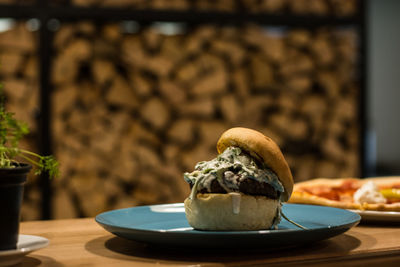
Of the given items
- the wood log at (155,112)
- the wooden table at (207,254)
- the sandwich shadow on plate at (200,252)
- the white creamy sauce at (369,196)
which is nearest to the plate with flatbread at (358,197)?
the white creamy sauce at (369,196)

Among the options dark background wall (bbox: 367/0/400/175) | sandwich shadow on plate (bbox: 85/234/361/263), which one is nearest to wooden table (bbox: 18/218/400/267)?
sandwich shadow on plate (bbox: 85/234/361/263)

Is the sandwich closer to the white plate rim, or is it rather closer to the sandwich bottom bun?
the sandwich bottom bun

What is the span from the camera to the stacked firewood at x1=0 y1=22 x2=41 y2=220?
308 centimetres

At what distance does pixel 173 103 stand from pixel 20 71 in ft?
2.92

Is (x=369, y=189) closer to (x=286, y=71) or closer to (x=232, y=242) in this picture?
(x=232, y=242)

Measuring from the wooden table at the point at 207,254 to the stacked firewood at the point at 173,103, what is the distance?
2.09m

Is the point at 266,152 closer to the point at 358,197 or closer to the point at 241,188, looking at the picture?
the point at 241,188

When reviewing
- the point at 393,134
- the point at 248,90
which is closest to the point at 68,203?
the point at 248,90

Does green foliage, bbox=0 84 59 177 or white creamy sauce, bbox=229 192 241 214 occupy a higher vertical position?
green foliage, bbox=0 84 59 177

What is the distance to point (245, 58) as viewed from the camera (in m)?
3.53

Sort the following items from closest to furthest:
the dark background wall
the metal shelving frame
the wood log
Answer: the metal shelving frame < the wood log < the dark background wall

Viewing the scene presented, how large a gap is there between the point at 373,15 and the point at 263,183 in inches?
236

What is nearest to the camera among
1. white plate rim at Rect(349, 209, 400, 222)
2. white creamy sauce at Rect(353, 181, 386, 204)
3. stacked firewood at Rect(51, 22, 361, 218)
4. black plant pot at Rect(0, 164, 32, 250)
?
black plant pot at Rect(0, 164, 32, 250)

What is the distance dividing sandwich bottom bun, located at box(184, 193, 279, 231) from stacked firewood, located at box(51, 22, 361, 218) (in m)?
2.20
